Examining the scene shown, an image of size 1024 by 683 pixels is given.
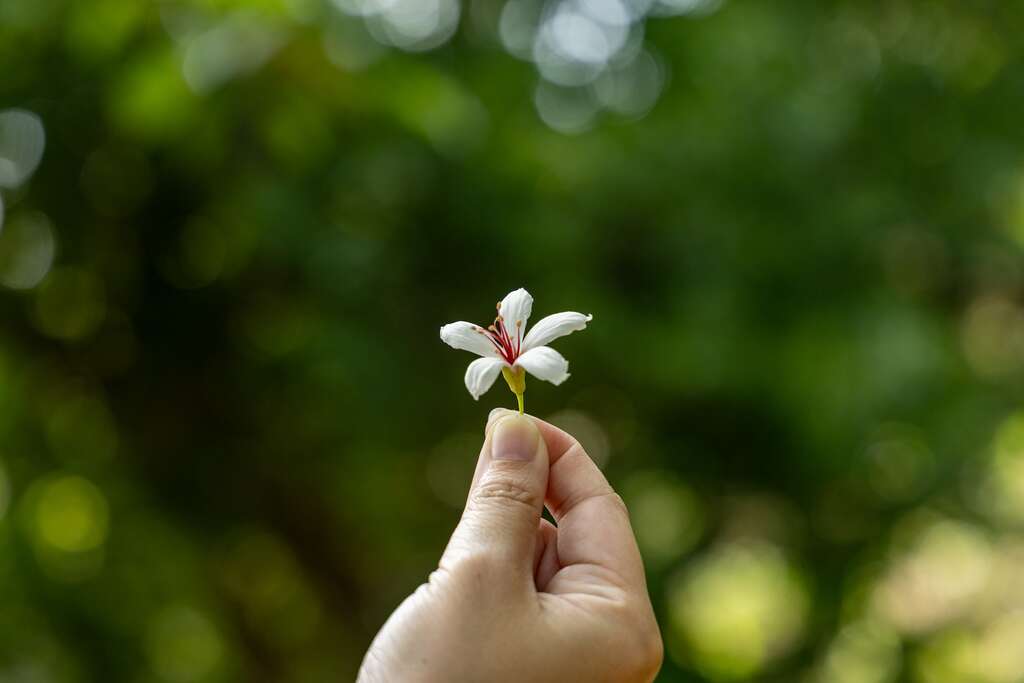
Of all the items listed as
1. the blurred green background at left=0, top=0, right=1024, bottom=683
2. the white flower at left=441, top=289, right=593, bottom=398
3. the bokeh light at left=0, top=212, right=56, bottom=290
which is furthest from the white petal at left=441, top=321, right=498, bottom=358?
the bokeh light at left=0, top=212, right=56, bottom=290

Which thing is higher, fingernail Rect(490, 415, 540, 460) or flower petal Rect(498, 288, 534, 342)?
flower petal Rect(498, 288, 534, 342)

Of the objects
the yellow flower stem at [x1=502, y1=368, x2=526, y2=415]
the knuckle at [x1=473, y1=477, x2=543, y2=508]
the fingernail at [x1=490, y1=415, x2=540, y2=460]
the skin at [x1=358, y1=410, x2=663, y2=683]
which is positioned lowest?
the skin at [x1=358, y1=410, x2=663, y2=683]

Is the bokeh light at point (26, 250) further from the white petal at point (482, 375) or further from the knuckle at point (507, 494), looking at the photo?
the knuckle at point (507, 494)

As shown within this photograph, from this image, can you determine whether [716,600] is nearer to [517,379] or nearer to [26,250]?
[26,250]

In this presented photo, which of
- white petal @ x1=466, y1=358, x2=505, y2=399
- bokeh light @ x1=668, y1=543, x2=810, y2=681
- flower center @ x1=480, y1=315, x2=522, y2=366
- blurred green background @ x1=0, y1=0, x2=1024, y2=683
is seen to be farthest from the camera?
bokeh light @ x1=668, y1=543, x2=810, y2=681

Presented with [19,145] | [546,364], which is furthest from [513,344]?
[19,145]

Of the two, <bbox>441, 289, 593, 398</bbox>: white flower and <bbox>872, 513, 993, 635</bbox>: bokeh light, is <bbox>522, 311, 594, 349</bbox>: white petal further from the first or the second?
<bbox>872, 513, 993, 635</bbox>: bokeh light

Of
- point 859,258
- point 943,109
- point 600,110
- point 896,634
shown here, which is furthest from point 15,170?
point 896,634
